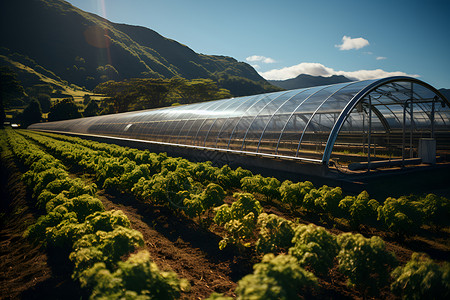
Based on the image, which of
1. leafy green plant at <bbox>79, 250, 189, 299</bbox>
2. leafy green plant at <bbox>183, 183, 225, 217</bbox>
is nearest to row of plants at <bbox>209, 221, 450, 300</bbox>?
leafy green plant at <bbox>79, 250, 189, 299</bbox>

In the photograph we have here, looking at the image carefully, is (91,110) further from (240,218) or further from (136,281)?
(136,281)

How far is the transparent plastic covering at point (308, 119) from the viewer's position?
10.5 metres

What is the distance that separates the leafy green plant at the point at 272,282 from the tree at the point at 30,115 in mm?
109056

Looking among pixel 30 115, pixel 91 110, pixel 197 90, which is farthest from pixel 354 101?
pixel 30 115

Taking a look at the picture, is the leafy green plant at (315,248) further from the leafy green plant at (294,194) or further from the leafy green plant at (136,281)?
the leafy green plant at (294,194)

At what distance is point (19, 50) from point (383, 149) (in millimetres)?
255872

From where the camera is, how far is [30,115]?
281 feet

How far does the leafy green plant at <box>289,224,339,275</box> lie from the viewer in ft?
12.0

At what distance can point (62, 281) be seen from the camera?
423 centimetres

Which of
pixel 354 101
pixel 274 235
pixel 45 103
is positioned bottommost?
pixel 274 235

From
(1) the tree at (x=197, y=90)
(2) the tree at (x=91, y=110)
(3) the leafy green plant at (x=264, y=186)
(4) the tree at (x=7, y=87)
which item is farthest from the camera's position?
(4) the tree at (x=7, y=87)

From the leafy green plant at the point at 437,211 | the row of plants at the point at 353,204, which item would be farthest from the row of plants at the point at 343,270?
the leafy green plant at the point at 437,211

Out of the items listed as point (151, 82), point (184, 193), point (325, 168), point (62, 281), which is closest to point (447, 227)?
point (325, 168)

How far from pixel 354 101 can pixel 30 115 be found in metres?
107
